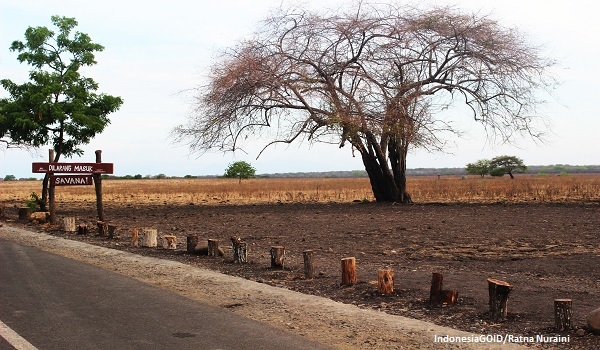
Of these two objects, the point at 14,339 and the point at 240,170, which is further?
the point at 240,170

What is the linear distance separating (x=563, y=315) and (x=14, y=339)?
5.53 m

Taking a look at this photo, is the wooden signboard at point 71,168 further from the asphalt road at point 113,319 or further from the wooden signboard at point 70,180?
the asphalt road at point 113,319

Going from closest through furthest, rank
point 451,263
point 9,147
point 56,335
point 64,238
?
point 56,335 < point 451,263 < point 64,238 < point 9,147

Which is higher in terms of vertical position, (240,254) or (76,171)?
(76,171)

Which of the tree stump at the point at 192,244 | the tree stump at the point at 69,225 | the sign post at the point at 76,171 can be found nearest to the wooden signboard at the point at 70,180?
the sign post at the point at 76,171

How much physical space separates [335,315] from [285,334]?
3.91 ft

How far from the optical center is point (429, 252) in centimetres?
1463

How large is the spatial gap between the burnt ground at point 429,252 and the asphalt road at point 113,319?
6.63 feet

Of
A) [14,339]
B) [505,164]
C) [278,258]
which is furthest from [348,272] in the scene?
[505,164]

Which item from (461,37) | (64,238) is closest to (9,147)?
(64,238)

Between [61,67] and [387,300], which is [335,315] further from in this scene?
[61,67]

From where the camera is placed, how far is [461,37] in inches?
1203

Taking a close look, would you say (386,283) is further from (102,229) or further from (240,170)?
(240,170)

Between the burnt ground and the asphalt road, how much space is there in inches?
79.6
